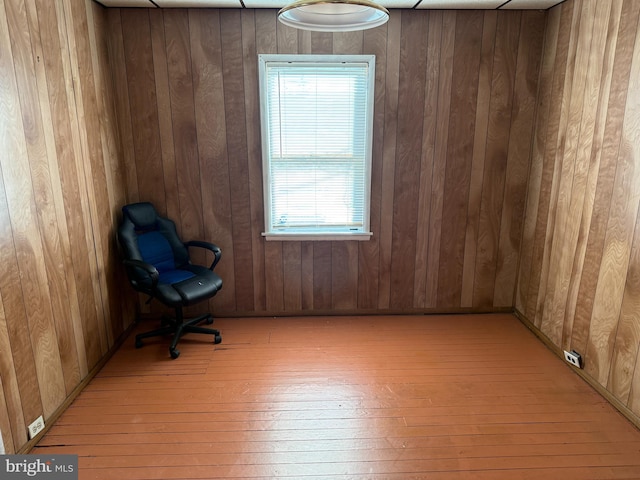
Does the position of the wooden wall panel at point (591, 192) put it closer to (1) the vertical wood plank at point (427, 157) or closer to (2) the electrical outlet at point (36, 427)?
(1) the vertical wood plank at point (427, 157)

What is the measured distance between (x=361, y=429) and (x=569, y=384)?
4.81ft

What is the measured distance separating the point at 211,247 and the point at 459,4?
2592 mm

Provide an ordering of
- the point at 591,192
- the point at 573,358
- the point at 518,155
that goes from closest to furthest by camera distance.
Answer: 1. the point at 591,192
2. the point at 573,358
3. the point at 518,155

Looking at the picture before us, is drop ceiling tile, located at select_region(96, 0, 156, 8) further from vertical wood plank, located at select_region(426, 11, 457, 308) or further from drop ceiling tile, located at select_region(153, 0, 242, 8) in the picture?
vertical wood plank, located at select_region(426, 11, 457, 308)

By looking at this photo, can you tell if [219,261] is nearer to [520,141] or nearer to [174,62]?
[174,62]

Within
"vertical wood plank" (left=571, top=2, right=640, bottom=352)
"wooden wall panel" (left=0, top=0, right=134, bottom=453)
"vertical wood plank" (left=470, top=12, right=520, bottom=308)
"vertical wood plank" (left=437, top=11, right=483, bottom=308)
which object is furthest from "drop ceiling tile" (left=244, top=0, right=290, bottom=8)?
"vertical wood plank" (left=571, top=2, right=640, bottom=352)

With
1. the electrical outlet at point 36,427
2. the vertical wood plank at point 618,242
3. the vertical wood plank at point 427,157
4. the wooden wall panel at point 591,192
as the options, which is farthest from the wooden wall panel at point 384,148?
the electrical outlet at point 36,427

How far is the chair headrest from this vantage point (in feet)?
10.8

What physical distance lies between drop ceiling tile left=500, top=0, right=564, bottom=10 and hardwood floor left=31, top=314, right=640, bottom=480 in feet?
8.22

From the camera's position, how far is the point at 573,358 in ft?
9.75

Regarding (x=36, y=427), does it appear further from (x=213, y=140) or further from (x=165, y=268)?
(x=213, y=140)

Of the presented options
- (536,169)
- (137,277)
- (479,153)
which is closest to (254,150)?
(137,277)

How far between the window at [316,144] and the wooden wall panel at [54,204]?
120cm

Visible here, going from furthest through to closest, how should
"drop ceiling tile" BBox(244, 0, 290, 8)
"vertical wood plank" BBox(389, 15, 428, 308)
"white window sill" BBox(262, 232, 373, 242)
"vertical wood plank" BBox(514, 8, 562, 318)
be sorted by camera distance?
"white window sill" BBox(262, 232, 373, 242), "vertical wood plank" BBox(389, 15, 428, 308), "vertical wood plank" BBox(514, 8, 562, 318), "drop ceiling tile" BBox(244, 0, 290, 8)
